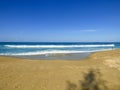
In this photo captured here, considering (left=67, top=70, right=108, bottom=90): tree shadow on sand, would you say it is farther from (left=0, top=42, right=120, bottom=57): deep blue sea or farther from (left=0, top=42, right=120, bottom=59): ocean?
(left=0, top=42, right=120, bottom=57): deep blue sea

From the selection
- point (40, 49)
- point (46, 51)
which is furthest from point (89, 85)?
point (40, 49)

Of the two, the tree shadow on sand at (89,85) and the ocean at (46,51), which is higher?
the tree shadow on sand at (89,85)

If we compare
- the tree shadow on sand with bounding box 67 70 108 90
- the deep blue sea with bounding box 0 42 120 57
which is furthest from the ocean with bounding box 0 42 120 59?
the tree shadow on sand with bounding box 67 70 108 90

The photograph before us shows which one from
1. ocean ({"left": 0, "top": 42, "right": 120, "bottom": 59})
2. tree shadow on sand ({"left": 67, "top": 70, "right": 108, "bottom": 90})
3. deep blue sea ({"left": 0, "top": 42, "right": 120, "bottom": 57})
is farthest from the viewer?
deep blue sea ({"left": 0, "top": 42, "right": 120, "bottom": 57})

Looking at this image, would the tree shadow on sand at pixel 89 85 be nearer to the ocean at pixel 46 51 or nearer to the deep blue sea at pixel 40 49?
the ocean at pixel 46 51

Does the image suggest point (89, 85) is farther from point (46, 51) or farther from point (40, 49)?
point (40, 49)

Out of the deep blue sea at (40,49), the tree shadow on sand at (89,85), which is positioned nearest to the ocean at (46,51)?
the deep blue sea at (40,49)

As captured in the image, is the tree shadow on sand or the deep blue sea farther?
the deep blue sea

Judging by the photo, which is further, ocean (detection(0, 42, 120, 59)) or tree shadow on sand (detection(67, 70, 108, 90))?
ocean (detection(0, 42, 120, 59))

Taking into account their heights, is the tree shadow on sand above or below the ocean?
above

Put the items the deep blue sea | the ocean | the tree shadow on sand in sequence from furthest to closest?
1. the deep blue sea
2. the ocean
3. the tree shadow on sand

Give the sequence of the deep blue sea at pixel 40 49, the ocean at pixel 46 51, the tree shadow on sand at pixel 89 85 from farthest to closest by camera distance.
→ the deep blue sea at pixel 40 49, the ocean at pixel 46 51, the tree shadow on sand at pixel 89 85

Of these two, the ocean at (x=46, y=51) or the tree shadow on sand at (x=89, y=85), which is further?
the ocean at (x=46, y=51)

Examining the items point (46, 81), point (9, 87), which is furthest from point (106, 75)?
point (9, 87)
